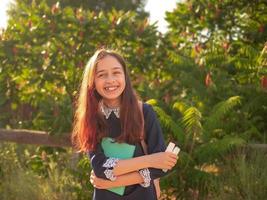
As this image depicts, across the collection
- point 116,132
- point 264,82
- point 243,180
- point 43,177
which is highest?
point 264,82

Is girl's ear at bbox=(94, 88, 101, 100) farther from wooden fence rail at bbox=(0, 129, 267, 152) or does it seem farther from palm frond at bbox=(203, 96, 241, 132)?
wooden fence rail at bbox=(0, 129, 267, 152)

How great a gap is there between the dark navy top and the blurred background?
1922mm

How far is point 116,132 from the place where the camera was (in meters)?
2.53

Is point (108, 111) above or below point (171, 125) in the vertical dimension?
above

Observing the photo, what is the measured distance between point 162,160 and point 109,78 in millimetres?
517

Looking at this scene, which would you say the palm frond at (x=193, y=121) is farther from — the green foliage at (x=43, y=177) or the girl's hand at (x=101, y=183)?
the girl's hand at (x=101, y=183)

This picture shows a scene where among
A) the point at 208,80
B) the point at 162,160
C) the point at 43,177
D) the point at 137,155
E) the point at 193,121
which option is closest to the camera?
the point at 162,160

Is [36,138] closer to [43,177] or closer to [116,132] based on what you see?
[43,177]

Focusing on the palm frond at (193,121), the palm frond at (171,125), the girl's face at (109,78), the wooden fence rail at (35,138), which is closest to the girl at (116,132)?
the girl's face at (109,78)

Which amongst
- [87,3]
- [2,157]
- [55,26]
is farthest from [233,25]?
[87,3]

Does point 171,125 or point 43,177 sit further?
point 43,177

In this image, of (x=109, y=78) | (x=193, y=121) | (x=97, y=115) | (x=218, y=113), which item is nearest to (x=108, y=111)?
(x=97, y=115)

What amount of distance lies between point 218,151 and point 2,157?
2.82 meters

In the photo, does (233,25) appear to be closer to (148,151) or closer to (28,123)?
(28,123)
